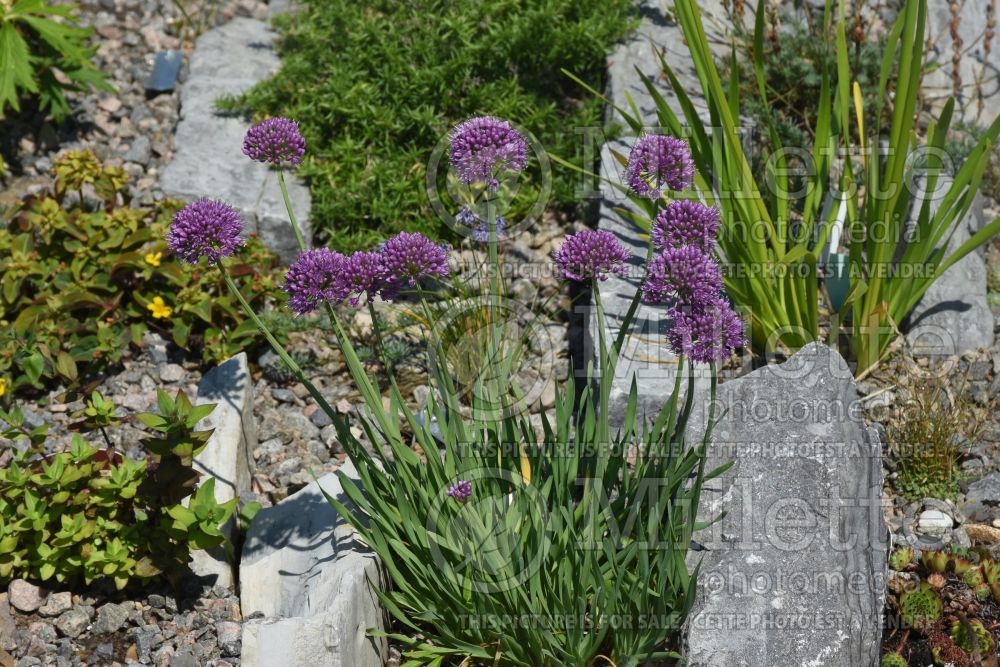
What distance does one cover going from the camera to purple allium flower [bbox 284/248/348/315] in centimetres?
279

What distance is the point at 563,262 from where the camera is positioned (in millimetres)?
2824

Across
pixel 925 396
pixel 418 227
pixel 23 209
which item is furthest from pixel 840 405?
pixel 23 209

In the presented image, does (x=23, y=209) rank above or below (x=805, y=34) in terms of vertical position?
below

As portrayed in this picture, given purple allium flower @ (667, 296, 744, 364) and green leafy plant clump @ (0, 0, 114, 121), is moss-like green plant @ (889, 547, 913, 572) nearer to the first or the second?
purple allium flower @ (667, 296, 744, 364)

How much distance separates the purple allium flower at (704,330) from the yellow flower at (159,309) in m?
2.40

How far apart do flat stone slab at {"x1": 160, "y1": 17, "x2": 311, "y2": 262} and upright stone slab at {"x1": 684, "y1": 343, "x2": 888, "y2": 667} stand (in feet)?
7.72

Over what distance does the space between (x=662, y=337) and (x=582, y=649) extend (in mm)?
1605

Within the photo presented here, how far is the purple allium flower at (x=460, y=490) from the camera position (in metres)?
3.01

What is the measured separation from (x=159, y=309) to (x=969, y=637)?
3.19 metres

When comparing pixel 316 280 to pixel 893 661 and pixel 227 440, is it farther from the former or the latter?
pixel 893 661

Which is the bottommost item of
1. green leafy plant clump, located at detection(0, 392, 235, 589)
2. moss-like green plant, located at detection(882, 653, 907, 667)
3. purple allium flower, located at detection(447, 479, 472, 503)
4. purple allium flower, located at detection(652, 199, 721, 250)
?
moss-like green plant, located at detection(882, 653, 907, 667)

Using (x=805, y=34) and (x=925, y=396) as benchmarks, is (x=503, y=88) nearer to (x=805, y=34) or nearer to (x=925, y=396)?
(x=805, y=34)

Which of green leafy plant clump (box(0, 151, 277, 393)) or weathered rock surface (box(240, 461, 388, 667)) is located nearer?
weathered rock surface (box(240, 461, 388, 667))

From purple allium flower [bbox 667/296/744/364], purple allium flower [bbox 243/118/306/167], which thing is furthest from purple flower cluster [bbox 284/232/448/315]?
purple allium flower [bbox 667/296/744/364]
